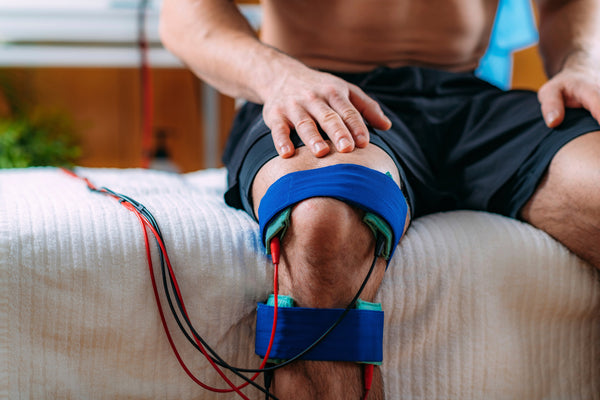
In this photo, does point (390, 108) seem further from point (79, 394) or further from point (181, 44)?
point (79, 394)

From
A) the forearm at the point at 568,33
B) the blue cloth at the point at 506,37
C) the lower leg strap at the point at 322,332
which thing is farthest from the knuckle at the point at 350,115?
the blue cloth at the point at 506,37

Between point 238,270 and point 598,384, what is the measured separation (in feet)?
1.74

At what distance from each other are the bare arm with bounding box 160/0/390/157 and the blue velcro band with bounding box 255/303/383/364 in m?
0.18

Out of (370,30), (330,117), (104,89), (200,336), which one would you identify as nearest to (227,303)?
(200,336)

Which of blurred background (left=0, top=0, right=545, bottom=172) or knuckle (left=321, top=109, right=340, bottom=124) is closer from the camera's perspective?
knuckle (left=321, top=109, right=340, bottom=124)

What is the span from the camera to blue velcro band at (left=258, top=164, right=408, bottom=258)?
1.91 ft

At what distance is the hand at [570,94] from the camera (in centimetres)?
80

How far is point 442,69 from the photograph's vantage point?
3.34 feet

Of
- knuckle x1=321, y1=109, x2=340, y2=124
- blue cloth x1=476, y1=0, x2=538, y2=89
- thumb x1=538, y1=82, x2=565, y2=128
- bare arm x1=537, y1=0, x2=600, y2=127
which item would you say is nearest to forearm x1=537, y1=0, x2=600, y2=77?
bare arm x1=537, y1=0, x2=600, y2=127

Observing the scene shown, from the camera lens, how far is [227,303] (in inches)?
26.5

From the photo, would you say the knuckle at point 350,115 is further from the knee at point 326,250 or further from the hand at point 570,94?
the hand at point 570,94

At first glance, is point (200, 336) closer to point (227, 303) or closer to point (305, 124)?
point (227, 303)

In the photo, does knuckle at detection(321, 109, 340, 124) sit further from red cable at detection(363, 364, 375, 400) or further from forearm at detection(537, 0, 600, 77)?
forearm at detection(537, 0, 600, 77)

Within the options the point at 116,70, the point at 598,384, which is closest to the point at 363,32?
the point at 598,384
